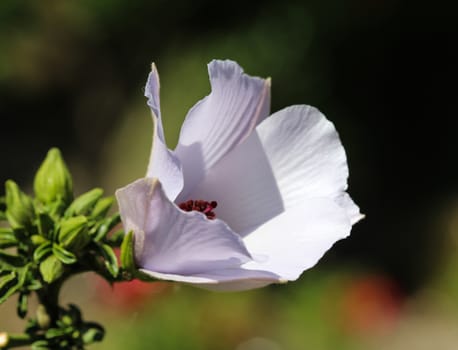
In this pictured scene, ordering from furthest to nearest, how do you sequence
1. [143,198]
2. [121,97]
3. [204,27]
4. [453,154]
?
[121,97] < [453,154] < [204,27] < [143,198]

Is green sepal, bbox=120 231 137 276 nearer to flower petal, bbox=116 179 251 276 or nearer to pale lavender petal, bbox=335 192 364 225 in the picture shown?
flower petal, bbox=116 179 251 276

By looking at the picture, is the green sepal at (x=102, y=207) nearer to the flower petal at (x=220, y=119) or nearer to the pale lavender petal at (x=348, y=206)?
the flower petal at (x=220, y=119)

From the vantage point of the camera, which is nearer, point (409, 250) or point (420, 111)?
point (409, 250)

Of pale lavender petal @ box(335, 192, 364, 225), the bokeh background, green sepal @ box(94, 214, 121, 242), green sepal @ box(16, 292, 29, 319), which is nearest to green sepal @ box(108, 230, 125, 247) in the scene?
green sepal @ box(94, 214, 121, 242)

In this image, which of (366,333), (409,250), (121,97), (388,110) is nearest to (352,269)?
(409,250)

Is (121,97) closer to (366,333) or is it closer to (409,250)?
(409,250)

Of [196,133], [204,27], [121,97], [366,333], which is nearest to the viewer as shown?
[196,133]

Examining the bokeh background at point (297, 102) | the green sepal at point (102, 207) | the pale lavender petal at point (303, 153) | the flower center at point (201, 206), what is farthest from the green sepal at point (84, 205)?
the bokeh background at point (297, 102)
